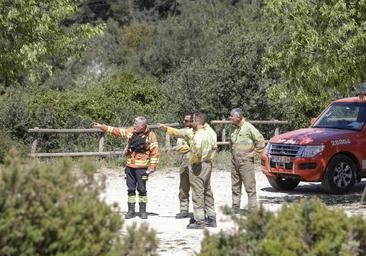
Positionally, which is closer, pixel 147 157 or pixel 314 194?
pixel 147 157

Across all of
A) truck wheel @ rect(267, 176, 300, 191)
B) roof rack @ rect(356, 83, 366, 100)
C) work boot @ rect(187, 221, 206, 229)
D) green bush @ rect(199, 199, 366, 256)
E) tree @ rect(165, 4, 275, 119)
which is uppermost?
tree @ rect(165, 4, 275, 119)

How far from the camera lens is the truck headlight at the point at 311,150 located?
14.7 meters

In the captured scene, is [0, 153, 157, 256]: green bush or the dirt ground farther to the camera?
the dirt ground

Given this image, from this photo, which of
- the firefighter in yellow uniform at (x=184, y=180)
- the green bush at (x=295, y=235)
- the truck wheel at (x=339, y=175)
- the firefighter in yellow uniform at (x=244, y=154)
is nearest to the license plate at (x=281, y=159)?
the truck wheel at (x=339, y=175)

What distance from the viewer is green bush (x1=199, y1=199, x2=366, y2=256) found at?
4875mm

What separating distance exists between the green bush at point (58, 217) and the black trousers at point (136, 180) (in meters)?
6.89

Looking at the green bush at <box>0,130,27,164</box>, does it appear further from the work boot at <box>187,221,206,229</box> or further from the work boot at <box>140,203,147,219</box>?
the work boot at <box>187,221,206,229</box>

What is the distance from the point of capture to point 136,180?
1227cm

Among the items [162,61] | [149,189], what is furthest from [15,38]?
[162,61]

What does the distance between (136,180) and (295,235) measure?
7.45 meters

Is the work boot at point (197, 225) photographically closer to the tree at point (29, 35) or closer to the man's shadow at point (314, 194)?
the man's shadow at point (314, 194)

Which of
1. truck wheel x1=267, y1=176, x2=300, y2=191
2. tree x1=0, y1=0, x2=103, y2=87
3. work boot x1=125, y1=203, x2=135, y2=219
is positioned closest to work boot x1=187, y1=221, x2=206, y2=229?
work boot x1=125, y1=203, x2=135, y2=219

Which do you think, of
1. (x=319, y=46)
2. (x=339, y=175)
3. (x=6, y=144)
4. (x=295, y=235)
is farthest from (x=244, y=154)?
(x=6, y=144)

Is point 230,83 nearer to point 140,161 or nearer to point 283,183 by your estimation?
point 283,183
